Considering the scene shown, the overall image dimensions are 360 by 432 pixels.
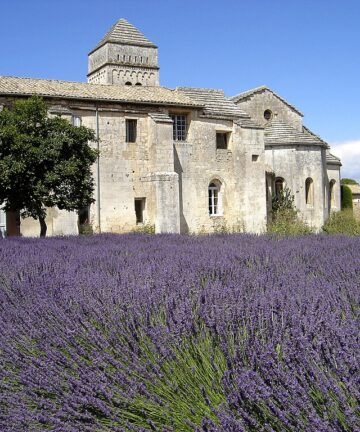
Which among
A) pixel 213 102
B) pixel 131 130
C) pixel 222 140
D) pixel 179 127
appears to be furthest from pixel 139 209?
pixel 213 102

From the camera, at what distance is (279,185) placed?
27375mm

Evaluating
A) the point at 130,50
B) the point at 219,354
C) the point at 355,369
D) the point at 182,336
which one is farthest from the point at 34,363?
the point at 130,50

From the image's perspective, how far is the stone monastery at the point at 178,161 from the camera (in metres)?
21.2

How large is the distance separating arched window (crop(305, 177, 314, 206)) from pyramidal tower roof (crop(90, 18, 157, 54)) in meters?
18.5

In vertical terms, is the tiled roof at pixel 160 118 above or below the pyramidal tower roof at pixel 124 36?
below

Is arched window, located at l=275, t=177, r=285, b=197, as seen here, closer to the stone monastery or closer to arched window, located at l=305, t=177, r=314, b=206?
the stone monastery

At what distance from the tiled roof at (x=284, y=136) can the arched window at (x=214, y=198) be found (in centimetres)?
414

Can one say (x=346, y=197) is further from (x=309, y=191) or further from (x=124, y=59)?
(x=124, y=59)

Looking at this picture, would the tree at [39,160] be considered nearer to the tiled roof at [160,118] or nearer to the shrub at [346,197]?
the tiled roof at [160,118]

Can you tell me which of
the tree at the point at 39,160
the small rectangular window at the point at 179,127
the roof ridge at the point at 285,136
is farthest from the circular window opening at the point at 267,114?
the tree at the point at 39,160

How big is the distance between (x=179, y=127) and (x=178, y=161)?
5.08 feet

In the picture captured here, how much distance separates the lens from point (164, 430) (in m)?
2.20

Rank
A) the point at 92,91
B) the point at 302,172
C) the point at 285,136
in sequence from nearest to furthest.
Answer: the point at 92,91, the point at 302,172, the point at 285,136

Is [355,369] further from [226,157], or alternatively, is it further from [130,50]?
[130,50]
